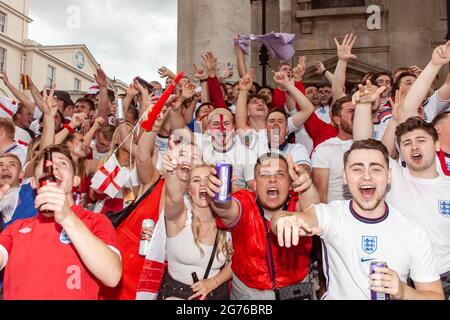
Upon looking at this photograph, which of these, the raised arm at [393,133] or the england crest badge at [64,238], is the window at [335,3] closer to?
the raised arm at [393,133]

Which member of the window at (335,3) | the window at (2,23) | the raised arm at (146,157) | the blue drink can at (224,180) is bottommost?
the blue drink can at (224,180)

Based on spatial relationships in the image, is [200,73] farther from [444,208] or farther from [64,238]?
[64,238]

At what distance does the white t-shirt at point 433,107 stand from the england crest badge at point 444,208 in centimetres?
207

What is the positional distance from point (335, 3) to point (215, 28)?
8.06 m

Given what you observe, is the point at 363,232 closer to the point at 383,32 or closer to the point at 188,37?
the point at 188,37

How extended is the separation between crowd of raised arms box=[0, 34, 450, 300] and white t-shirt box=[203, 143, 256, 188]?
0.02 meters

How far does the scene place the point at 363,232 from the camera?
2.95 meters

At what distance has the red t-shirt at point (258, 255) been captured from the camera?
345 centimetres

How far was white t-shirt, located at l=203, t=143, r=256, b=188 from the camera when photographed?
4891 millimetres

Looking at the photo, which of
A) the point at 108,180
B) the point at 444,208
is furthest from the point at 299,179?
the point at 108,180

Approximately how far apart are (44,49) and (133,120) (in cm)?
3271

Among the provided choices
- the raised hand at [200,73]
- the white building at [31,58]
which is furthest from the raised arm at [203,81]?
the white building at [31,58]

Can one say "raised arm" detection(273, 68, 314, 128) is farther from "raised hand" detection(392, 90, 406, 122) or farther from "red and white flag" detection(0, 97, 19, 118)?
"red and white flag" detection(0, 97, 19, 118)
